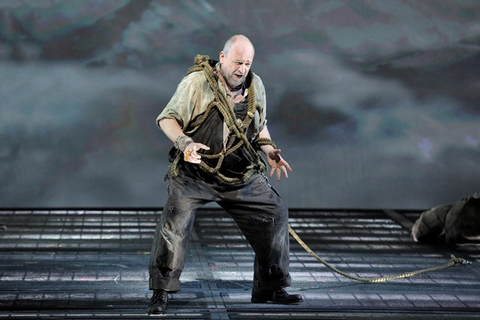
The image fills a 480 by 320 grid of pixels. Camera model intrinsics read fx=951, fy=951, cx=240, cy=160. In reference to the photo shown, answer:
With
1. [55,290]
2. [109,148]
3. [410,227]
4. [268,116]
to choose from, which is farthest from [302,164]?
[55,290]

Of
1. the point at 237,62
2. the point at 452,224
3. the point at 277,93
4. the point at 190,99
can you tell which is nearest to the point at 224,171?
the point at 190,99

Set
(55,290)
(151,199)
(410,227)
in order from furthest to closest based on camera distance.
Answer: (151,199), (410,227), (55,290)

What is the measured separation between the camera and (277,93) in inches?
305

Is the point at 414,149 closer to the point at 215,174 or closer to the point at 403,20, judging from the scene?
the point at 403,20

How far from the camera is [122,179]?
775 centimetres

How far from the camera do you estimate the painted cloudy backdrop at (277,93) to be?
7605 mm

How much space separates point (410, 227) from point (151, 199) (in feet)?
6.93

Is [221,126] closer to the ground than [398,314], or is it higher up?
higher up

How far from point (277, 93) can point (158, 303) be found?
3.68m

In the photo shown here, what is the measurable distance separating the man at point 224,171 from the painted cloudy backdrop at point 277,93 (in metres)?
3.12

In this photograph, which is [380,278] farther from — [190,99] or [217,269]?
[190,99]

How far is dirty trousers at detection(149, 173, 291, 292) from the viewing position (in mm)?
4316

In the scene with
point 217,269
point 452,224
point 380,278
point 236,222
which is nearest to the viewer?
point 236,222

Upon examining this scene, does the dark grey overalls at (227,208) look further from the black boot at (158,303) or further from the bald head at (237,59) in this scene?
the bald head at (237,59)
